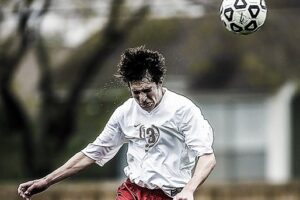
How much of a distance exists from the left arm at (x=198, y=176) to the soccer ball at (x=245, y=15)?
1985mm

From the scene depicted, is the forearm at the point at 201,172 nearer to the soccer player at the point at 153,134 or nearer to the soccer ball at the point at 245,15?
the soccer player at the point at 153,134

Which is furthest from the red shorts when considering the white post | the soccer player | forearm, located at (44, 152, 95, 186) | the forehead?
the white post

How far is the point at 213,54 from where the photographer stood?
29.7m

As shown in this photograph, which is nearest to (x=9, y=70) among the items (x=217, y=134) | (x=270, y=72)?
(x=270, y=72)

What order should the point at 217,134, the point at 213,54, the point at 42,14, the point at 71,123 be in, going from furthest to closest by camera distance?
the point at 217,134 → the point at 213,54 → the point at 71,123 → the point at 42,14

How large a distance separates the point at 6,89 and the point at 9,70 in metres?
0.53

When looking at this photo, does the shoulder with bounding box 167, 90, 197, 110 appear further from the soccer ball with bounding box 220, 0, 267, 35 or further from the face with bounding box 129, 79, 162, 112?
the soccer ball with bounding box 220, 0, 267, 35

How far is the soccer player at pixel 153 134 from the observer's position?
30.7 ft

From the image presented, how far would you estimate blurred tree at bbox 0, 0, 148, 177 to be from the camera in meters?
24.5

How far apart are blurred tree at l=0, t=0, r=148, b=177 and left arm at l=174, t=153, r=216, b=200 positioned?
48.9 feet

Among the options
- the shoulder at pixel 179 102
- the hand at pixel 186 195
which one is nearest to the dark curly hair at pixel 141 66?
the shoulder at pixel 179 102

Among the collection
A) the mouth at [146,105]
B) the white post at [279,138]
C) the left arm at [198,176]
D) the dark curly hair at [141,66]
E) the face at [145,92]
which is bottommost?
the white post at [279,138]

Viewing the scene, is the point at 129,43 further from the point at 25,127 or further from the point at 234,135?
the point at 234,135

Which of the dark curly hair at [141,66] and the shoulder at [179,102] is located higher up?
the dark curly hair at [141,66]
